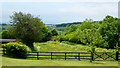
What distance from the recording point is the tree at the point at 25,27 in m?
28.5

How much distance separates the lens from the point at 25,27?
94.0 feet

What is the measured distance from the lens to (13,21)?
2895 cm

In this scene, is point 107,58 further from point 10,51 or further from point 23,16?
point 23,16

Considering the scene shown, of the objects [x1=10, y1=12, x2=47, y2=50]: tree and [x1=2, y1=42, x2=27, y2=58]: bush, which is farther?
[x1=10, y1=12, x2=47, y2=50]: tree

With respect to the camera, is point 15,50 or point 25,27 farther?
point 25,27

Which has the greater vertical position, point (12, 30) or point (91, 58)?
point (12, 30)

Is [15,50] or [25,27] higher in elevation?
[25,27]

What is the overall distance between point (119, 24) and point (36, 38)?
730 inches

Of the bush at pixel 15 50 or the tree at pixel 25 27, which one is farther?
the tree at pixel 25 27

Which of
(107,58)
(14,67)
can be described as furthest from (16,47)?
(107,58)

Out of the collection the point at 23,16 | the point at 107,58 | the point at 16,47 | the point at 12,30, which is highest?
the point at 23,16

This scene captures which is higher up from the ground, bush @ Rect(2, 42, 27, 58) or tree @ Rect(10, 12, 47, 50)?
tree @ Rect(10, 12, 47, 50)

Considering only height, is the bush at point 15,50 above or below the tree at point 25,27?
below

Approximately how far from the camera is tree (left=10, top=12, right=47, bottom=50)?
A: 28547 mm
